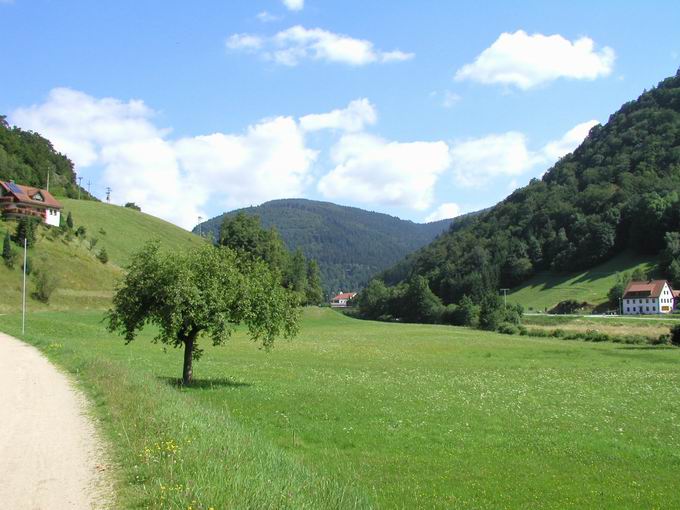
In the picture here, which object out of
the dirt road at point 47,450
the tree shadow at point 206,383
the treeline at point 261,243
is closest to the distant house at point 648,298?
the treeline at point 261,243

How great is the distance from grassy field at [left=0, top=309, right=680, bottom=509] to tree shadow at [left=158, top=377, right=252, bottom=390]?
165 millimetres

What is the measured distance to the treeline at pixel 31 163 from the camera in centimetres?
15050

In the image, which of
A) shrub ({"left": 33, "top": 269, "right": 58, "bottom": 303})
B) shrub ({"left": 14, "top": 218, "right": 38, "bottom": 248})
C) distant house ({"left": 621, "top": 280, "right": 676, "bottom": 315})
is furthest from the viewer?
distant house ({"left": 621, "top": 280, "right": 676, "bottom": 315})

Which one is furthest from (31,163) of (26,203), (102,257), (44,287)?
(44,287)

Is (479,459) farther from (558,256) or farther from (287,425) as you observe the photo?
(558,256)

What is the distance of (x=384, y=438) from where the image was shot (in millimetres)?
16328

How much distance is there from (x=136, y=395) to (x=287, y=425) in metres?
4.62

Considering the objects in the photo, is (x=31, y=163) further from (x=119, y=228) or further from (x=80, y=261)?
(x=80, y=261)

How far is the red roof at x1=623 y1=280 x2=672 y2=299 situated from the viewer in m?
131

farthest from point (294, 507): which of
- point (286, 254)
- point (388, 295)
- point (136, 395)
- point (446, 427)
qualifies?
point (388, 295)

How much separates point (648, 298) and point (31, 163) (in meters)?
170

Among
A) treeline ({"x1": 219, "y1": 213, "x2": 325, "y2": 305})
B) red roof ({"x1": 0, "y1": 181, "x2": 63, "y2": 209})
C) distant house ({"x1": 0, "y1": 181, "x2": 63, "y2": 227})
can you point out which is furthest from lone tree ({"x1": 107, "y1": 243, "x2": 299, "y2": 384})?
red roof ({"x1": 0, "y1": 181, "x2": 63, "y2": 209})

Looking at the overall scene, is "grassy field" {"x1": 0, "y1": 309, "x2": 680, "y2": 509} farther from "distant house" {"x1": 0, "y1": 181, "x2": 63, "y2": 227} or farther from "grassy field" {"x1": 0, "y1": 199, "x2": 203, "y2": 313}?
"distant house" {"x1": 0, "y1": 181, "x2": 63, "y2": 227}

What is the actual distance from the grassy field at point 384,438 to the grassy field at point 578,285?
4810 inches
